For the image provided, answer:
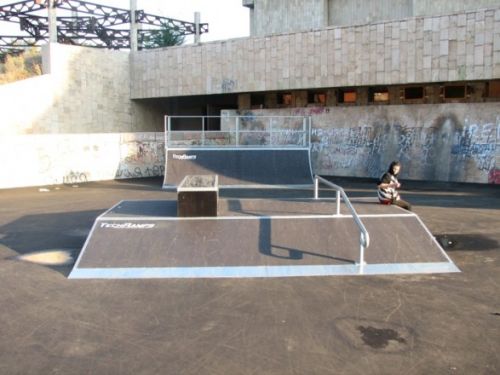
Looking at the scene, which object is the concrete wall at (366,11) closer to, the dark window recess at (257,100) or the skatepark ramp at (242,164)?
the dark window recess at (257,100)

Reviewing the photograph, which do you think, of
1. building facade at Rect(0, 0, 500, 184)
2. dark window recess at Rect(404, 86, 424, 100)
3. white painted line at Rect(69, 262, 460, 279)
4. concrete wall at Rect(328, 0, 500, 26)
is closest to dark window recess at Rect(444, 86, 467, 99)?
building facade at Rect(0, 0, 500, 184)

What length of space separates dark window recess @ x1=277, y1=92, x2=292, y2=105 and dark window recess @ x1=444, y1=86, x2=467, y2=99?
26.9 ft

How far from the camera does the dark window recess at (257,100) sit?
94.2 feet

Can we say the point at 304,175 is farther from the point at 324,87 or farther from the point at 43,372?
the point at 43,372

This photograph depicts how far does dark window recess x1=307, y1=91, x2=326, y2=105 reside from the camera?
26.2 m

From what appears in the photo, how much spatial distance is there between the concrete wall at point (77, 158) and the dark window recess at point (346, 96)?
9.17m

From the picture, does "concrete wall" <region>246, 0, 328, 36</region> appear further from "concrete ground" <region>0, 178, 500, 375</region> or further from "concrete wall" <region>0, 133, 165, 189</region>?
"concrete ground" <region>0, 178, 500, 375</region>

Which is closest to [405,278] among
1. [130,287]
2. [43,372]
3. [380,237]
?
[380,237]

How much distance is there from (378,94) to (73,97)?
16223 millimetres

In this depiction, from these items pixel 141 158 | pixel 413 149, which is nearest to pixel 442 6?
pixel 413 149

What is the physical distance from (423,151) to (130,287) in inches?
688

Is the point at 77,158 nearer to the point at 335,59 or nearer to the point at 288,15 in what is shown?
the point at 335,59

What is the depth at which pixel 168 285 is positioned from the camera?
7.70 meters

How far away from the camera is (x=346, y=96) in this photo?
84.0 feet
